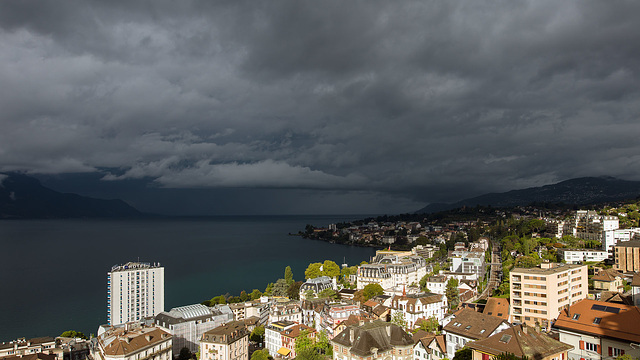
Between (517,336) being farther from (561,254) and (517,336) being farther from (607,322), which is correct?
(561,254)

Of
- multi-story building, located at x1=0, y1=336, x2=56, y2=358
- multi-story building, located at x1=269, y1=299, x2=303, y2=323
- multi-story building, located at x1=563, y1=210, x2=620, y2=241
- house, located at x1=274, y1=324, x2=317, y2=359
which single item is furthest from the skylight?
multi-story building, located at x1=563, y1=210, x2=620, y2=241

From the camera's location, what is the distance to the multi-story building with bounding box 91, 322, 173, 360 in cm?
2662

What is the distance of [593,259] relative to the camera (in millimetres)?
46188

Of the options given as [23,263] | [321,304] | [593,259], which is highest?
[593,259]

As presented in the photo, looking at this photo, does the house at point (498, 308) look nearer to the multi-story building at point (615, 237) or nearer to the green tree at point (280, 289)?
the multi-story building at point (615, 237)

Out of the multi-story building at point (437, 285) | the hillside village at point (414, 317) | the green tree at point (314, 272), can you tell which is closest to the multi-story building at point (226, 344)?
the hillside village at point (414, 317)

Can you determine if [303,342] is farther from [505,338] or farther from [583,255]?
[583,255]

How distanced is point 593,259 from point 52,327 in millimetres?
66850

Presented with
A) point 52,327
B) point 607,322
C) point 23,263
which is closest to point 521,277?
point 607,322

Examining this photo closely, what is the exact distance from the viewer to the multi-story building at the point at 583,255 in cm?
4581

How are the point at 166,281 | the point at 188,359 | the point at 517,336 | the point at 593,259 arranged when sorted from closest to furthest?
the point at 517,336 → the point at 188,359 → the point at 593,259 → the point at 166,281

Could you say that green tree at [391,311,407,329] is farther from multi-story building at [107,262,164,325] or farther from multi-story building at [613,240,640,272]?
multi-story building at [107,262,164,325]

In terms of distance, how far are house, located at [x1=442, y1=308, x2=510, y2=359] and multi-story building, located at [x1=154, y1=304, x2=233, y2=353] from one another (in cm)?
2312

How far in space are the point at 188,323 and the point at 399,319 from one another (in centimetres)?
1949
